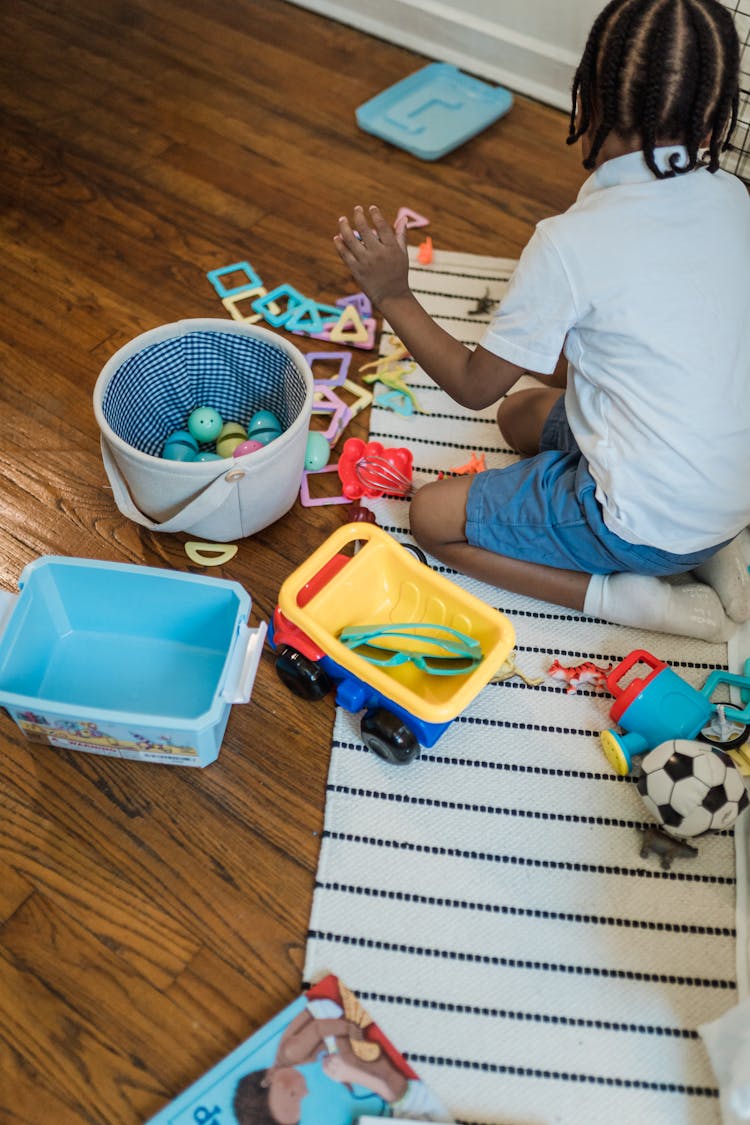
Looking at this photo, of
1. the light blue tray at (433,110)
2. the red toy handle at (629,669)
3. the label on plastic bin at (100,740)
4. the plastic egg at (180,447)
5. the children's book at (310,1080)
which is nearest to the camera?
the children's book at (310,1080)

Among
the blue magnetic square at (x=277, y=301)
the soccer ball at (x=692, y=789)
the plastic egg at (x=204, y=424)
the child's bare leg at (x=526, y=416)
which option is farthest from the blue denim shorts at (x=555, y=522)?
the blue magnetic square at (x=277, y=301)

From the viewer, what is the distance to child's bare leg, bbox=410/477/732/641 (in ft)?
3.84

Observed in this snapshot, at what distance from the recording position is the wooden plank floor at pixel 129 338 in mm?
929

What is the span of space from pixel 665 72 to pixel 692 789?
0.66m

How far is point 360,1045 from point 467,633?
410 millimetres

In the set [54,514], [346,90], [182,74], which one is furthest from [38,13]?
[54,514]

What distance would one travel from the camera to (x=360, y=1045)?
896 mm

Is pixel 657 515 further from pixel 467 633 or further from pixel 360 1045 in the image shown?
pixel 360 1045

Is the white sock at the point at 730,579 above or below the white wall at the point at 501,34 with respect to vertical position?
below

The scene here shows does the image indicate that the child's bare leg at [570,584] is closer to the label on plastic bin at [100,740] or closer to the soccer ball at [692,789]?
the soccer ball at [692,789]

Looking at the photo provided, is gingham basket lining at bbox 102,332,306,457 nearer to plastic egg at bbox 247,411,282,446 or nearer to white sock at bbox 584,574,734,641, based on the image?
plastic egg at bbox 247,411,282,446

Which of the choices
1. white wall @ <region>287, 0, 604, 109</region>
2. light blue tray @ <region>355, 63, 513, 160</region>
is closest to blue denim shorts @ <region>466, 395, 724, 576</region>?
light blue tray @ <region>355, 63, 513, 160</region>

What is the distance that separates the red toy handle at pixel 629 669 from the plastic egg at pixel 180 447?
0.56 metres

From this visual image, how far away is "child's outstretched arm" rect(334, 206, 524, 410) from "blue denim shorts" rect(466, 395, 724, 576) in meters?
0.10
